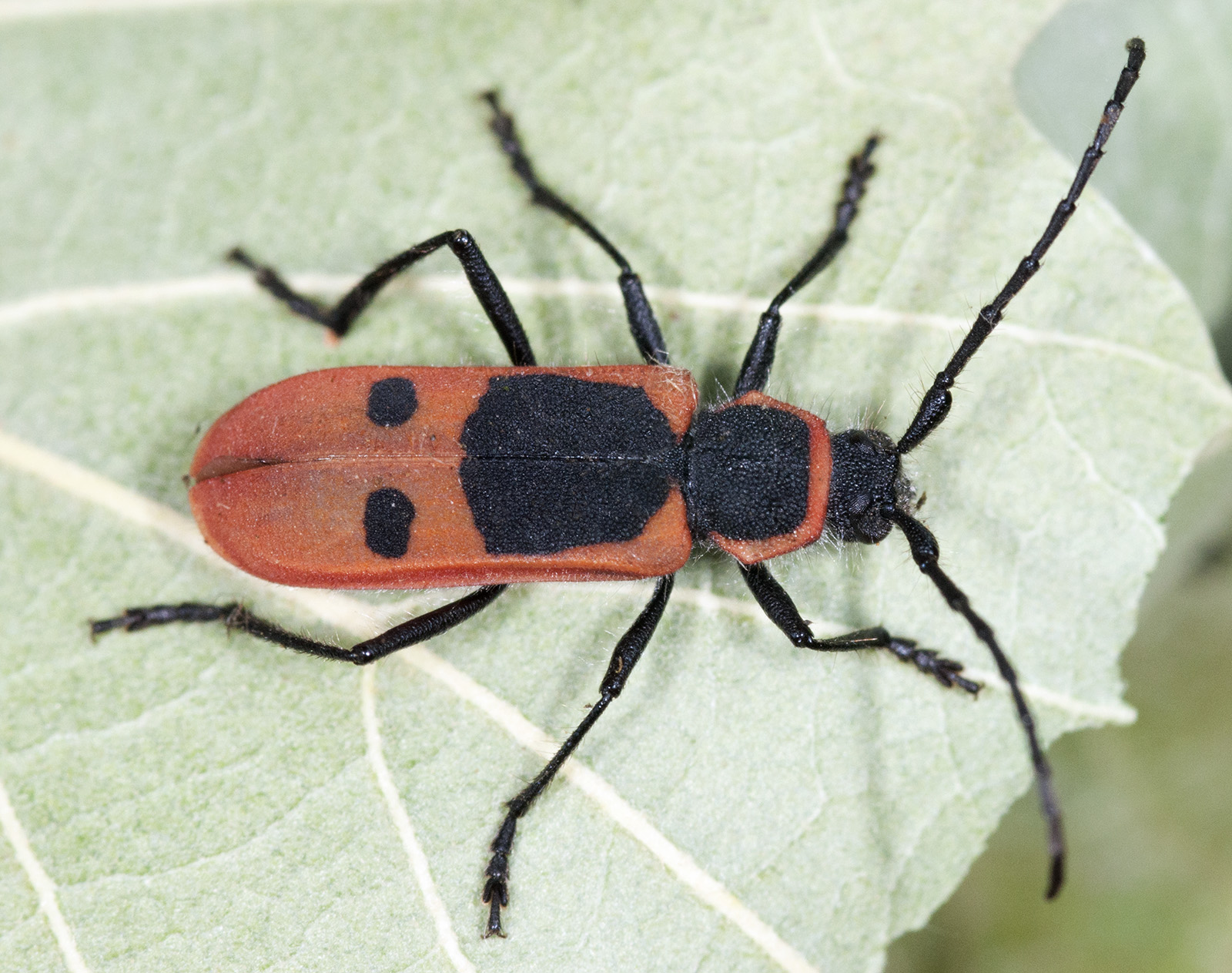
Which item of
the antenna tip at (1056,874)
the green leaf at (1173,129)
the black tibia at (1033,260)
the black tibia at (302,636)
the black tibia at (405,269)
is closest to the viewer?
the antenna tip at (1056,874)

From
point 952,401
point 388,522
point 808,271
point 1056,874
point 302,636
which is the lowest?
point 302,636

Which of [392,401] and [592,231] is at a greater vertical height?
[592,231]

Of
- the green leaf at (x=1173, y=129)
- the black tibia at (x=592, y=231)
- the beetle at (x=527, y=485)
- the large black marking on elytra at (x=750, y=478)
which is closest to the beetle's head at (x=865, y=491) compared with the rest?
the beetle at (x=527, y=485)

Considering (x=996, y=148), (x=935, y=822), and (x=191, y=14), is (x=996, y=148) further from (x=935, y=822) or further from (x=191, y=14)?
(x=191, y=14)

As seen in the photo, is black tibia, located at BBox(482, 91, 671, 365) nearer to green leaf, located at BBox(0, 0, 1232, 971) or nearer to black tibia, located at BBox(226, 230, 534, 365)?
green leaf, located at BBox(0, 0, 1232, 971)

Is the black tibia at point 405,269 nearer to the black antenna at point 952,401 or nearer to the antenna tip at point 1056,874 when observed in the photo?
the black antenna at point 952,401

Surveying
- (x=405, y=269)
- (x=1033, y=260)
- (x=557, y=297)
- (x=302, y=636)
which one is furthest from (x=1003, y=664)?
(x=405, y=269)

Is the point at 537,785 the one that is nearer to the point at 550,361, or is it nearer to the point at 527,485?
the point at 527,485

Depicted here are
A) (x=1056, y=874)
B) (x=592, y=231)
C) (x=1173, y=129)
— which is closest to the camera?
(x=1056, y=874)
